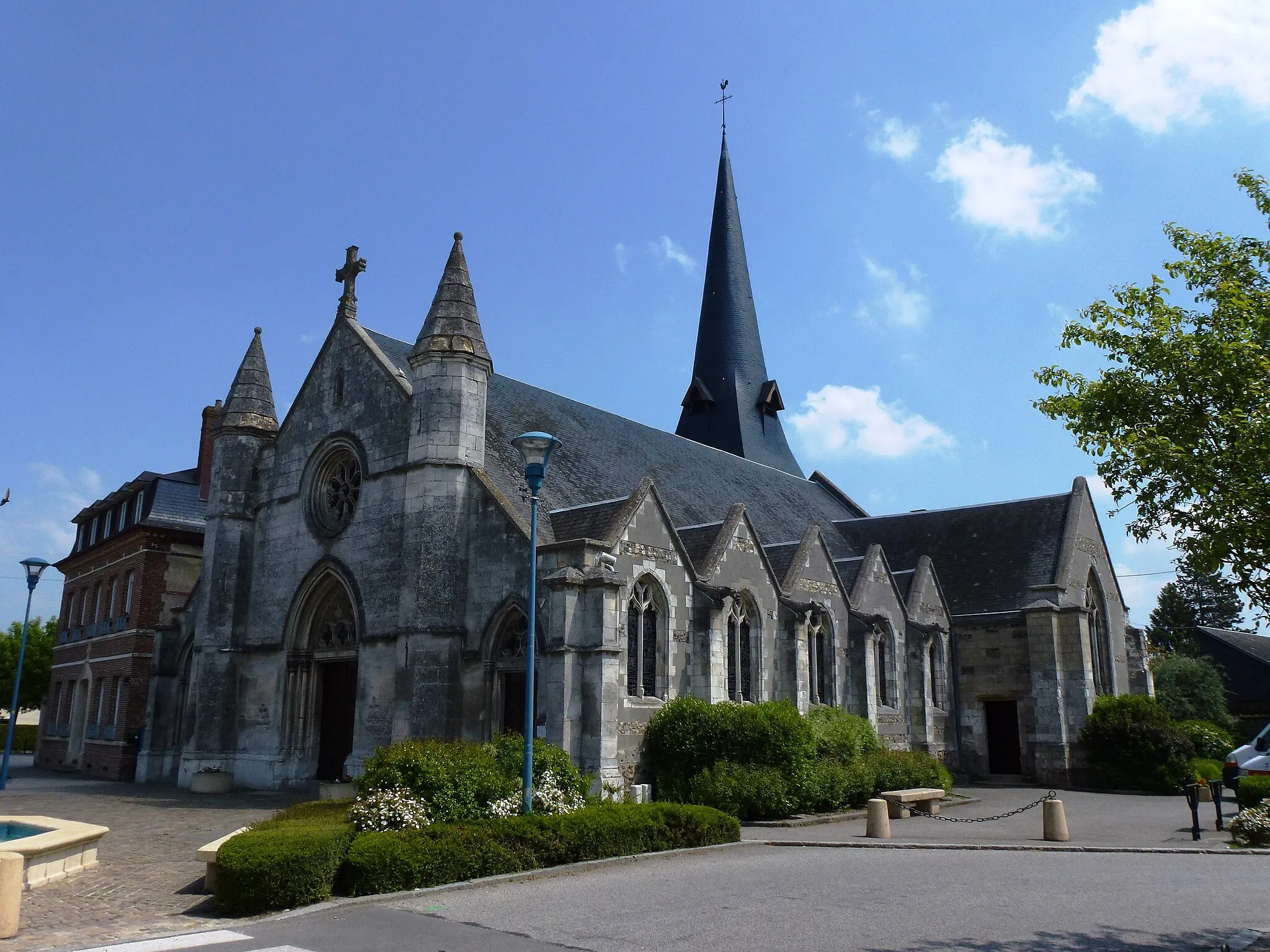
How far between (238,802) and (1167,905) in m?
16.6

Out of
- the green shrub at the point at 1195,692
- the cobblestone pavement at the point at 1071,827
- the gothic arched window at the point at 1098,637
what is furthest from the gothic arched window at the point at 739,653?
the green shrub at the point at 1195,692

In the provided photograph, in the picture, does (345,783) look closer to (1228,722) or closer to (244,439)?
(244,439)

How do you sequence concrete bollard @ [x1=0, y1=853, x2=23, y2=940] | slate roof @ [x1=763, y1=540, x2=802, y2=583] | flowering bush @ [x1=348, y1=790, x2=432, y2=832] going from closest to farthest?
concrete bollard @ [x1=0, y1=853, x2=23, y2=940]
flowering bush @ [x1=348, y1=790, x2=432, y2=832]
slate roof @ [x1=763, y1=540, x2=802, y2=583]

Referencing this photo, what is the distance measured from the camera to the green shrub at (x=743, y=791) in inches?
680

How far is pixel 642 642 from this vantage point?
1916 cm

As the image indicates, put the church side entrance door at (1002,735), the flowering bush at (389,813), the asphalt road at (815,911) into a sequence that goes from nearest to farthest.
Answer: the asphalt road at (815,911)
the flowering bush at (389,813)
the church side entrance door at (1002,735)

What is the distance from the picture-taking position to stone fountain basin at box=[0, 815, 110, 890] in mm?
10188

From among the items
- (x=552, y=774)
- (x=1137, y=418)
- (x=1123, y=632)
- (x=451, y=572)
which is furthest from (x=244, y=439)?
(x=1123, y=632)

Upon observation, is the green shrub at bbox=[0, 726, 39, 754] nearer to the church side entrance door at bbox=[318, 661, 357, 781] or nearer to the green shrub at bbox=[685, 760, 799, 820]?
the church side entrance door at bbox=[318, 661, 357, 781]

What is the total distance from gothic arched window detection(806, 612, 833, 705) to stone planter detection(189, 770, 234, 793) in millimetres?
13333

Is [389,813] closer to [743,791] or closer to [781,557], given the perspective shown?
[743,791]

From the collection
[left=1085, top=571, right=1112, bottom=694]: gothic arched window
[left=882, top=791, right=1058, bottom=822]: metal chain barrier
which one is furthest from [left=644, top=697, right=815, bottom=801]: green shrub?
[left=1085, top=571, right=1112, bottom=694]: gothic arched window

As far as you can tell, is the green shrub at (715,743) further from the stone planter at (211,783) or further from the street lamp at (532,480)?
the stone planter at (211,783)

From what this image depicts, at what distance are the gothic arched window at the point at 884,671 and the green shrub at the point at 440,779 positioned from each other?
15.1 meters
